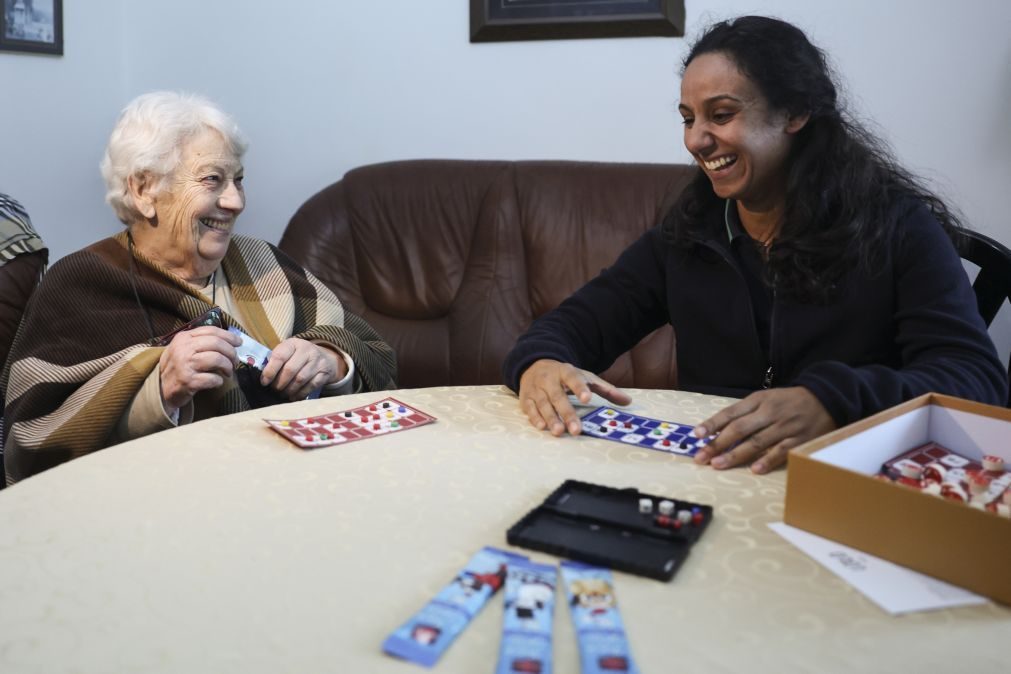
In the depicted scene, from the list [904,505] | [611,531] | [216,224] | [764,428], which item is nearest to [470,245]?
[216,224]

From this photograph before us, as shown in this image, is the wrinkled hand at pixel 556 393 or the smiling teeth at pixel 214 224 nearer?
the wrinkled hand at pixel 556 393

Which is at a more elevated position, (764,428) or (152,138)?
(152,138)

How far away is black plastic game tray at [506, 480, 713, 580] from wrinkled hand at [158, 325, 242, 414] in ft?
2.67

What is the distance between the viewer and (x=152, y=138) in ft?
6.55

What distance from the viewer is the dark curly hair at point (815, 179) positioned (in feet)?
5.48

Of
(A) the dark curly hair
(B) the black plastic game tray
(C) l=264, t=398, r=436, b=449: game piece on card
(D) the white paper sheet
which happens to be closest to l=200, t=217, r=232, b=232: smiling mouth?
(C) l=264, t=398, r=436, b=449: game piece on card

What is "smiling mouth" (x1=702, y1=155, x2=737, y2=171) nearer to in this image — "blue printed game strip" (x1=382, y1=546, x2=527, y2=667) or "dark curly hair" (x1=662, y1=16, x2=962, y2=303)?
"dark curly hair" (x1=662, y1=16, x2=962, y2=303)

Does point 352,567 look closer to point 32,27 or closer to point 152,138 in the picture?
point 152,138

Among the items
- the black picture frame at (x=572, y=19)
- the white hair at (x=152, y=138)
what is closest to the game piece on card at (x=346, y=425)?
the white hair at (x=152, y=138)

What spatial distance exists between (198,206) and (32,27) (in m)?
1.35

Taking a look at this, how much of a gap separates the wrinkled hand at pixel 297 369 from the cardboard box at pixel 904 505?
1.10m

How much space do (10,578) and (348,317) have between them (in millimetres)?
1370

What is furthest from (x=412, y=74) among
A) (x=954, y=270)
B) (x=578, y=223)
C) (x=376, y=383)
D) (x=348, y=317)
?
(x=954, y=270)

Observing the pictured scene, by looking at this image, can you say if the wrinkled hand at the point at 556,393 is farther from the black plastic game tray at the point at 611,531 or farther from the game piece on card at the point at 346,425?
the black plastic game tray at the point at 611,531
